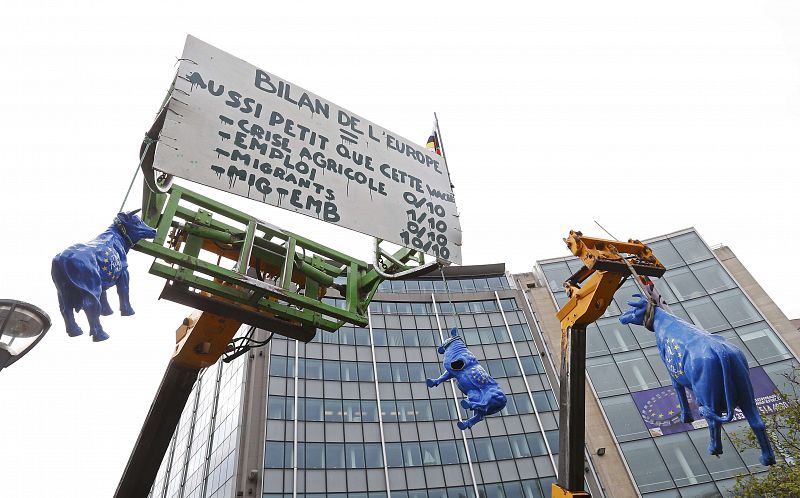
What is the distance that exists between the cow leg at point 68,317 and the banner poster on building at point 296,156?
4.01 ft

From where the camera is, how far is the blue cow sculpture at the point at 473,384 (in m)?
6.51

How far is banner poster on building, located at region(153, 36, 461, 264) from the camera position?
4.17 meters

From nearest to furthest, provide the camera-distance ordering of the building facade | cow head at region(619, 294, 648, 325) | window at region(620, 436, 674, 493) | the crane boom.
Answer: cow head at region(619, 294, 648, 325)
the crane boom
window at region(620, 436, 674, 493)
the building facade

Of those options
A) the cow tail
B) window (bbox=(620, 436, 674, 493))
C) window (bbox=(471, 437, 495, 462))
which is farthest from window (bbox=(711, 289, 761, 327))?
the cow tail

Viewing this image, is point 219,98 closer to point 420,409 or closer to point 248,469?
point 248,469

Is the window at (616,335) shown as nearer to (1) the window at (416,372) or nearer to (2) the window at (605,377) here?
(2) the window at (605,377)

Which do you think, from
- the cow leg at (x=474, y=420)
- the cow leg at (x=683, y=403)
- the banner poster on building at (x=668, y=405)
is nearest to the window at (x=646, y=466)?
the banner poster on building at (x=668, y=405)

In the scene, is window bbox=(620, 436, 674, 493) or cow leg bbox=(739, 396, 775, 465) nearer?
cow leg bbox=(739, 396, 775, 465)

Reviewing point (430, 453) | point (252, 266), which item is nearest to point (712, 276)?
point (430, 453)

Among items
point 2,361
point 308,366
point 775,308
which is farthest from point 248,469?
point 775,308

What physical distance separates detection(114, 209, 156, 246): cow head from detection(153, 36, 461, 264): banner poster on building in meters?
0.45

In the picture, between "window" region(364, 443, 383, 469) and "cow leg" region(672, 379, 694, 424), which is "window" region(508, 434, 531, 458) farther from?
"cow leg" region(672, 379, 694, 424)

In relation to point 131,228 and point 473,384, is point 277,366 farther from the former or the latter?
point 131,228

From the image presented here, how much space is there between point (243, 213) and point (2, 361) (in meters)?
2.27
